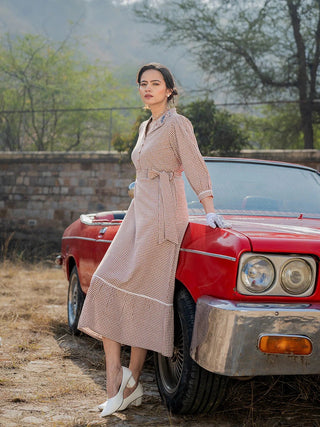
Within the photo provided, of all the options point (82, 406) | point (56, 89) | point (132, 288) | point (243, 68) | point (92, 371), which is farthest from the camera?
point (56, 89)

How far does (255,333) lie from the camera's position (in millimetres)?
2656

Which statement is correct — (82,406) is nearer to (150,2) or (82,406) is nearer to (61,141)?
(150,2)

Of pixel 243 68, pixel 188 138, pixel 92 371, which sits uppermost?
pixel 243 68

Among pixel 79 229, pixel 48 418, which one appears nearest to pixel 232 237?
pixel 48 418

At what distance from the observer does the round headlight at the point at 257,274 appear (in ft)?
9.07

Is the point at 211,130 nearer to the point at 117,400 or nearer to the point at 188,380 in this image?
the point at 117,400

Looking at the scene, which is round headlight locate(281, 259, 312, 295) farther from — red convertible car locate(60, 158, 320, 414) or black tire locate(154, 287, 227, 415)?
black tire locate(154, 287, 227, 415)

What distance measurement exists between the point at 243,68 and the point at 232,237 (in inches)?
611

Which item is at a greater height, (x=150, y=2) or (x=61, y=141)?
(x=150, y=2)

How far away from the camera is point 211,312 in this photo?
2.76 meters

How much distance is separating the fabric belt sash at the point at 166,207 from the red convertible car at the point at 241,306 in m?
A: 0.10

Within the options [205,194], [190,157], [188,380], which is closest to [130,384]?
[188,380]

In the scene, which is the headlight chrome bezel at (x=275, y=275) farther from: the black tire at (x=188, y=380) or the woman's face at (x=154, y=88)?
the woman's face at (x=154, y=88)

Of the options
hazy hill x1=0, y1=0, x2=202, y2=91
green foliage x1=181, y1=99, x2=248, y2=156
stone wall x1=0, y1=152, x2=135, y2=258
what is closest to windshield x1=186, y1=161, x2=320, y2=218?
green foliage x1=181, y1=99, x2=248, y2=156
